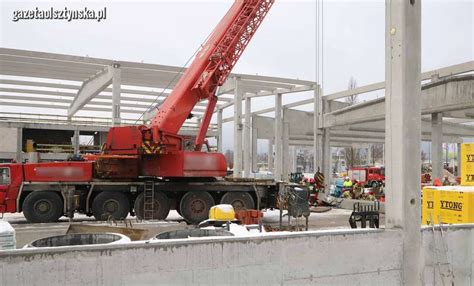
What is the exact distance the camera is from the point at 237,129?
93.8 ft

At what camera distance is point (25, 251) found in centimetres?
398

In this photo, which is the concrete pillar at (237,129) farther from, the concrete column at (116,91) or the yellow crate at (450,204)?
the yellow crate at (450,204)

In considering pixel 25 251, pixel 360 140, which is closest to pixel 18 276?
pixel 25 251

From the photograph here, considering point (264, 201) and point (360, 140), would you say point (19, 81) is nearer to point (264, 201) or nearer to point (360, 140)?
point (264, 201)

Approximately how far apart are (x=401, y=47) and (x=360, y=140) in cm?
3870

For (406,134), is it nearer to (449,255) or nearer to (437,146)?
(449,255)

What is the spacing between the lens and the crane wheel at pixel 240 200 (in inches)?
587

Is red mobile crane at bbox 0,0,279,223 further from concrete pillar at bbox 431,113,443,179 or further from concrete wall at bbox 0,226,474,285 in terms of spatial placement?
concrete wall at bbox 0,226,474,285

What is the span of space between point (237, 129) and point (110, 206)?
50.3 ft

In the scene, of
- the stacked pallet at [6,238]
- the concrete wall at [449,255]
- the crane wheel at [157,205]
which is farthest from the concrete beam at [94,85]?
the concrete wall at [449,255]

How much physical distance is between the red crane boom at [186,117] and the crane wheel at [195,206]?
32.2 inches

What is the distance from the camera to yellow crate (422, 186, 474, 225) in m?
7.03

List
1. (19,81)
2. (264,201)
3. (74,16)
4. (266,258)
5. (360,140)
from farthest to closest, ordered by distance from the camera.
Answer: (360,140) < (19,81) < (74,16) < (264,201) < (266,258)

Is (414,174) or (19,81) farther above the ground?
(19,81)
